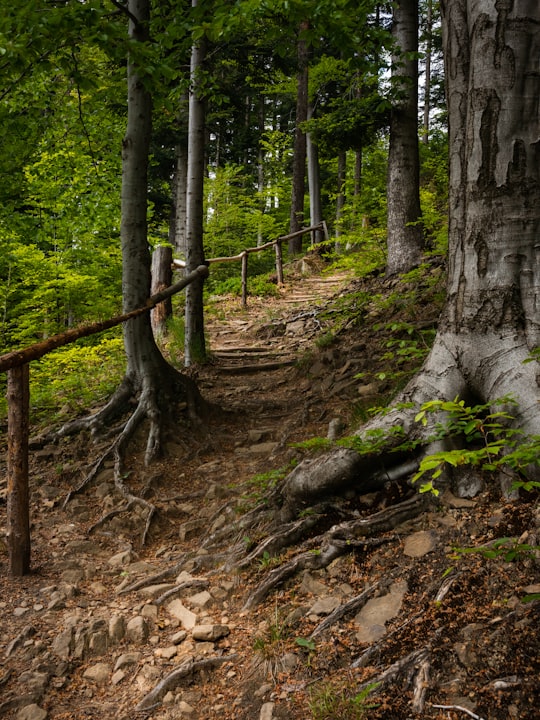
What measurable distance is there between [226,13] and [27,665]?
203 inches

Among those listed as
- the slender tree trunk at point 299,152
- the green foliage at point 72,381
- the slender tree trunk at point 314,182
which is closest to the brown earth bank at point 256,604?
the green foliage at point 72,381

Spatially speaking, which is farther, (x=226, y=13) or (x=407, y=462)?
(x=226, y=13)

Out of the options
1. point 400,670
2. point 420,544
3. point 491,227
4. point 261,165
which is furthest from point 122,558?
point 261,165

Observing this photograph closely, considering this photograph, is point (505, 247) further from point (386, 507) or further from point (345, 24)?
point (345, 24)

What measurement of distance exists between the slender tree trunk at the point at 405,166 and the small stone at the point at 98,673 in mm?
7791

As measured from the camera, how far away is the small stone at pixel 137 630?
3055mm

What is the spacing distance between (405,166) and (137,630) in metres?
8.30

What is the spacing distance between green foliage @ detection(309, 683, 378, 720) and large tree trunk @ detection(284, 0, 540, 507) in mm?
1374

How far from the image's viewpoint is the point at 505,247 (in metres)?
3.18

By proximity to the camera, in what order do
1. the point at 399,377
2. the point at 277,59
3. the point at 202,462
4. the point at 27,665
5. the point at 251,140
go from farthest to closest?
1. the point at 251,140
2. the point at 277,59
3. the point at 202,462
4. the point at 399,377
5. the point at 27,665

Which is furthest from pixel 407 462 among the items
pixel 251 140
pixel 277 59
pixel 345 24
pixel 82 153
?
pixel 251 140

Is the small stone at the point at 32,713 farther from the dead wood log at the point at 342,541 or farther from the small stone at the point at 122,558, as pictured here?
the small stone at the point at 122,558

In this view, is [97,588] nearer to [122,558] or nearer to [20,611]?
[122,558]

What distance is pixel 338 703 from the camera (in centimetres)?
209
